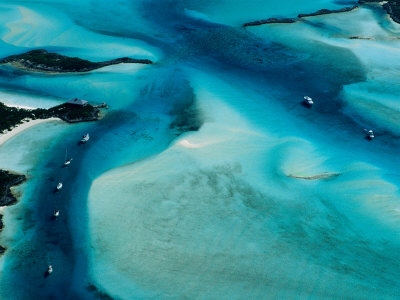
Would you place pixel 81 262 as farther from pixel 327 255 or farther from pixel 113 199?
pixel 327 255

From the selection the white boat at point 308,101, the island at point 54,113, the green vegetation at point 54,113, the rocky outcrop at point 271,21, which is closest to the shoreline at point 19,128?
the island at point 54,113

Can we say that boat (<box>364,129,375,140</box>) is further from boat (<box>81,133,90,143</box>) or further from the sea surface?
boat (<box>81,133,90,143</box>)

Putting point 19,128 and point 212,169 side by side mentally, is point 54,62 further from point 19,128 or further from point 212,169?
point 212,169

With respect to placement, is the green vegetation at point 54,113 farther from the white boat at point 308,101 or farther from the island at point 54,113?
the white boat at point 308,101

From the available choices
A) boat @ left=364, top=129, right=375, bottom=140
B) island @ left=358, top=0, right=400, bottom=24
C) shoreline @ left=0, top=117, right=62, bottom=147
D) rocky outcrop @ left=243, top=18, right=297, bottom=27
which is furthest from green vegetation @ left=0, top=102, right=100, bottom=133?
island @ left=358, top=0, right=400, bottom=24

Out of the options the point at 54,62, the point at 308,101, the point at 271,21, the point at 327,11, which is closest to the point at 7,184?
the point at 54,62
